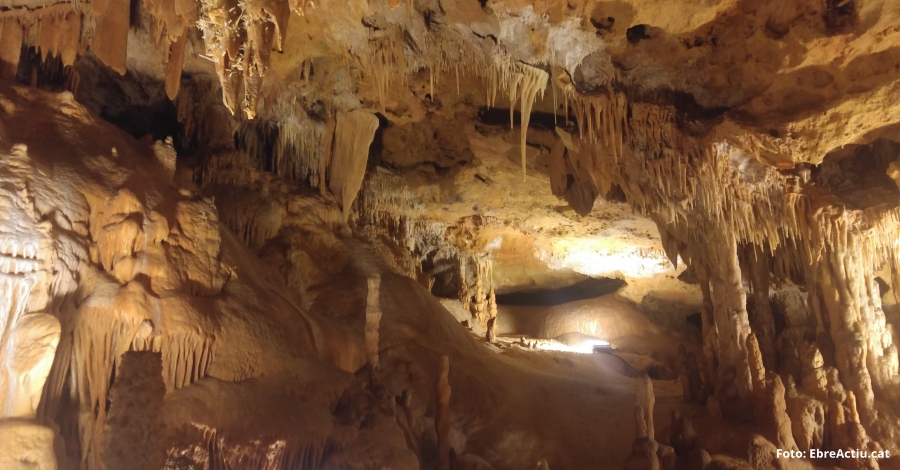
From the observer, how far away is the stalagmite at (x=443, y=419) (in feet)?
25.0

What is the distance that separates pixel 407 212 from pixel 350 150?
3518mm

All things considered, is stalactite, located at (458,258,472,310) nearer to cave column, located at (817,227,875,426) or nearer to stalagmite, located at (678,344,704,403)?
stalagmite, located at (678,344,704,403)

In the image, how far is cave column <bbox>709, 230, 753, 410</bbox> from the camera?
9766 millimetres

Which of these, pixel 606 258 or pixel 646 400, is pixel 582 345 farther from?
pixel 646 400

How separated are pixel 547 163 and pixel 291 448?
792 cm

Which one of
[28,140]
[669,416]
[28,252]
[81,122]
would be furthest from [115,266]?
[669,416]

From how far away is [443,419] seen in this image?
7.80 m

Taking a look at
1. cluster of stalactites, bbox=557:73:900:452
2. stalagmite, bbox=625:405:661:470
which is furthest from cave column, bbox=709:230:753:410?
stalagmite, bbox=625:405:661:470

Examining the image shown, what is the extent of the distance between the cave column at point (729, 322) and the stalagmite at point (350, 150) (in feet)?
23.2

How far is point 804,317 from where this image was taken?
46.2 feet

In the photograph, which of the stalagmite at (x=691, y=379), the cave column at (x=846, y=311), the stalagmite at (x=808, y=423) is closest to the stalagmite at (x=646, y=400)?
the stalagmite at (x=808, y=423)

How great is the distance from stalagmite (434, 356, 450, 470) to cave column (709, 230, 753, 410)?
5.07 metres

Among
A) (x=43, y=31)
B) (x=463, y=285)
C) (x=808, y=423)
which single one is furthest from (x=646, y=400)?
(x=43, y=31)

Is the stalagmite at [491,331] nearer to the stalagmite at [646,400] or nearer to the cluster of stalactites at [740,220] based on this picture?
the cluster of stalactites at [740,220]
